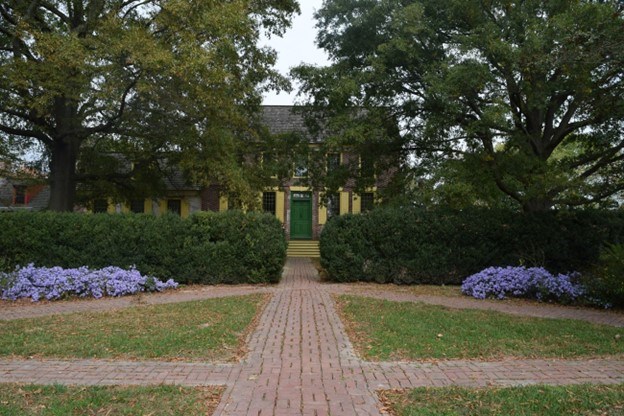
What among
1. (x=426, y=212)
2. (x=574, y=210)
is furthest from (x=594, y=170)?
(x=426, y=212)

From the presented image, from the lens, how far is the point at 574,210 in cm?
1280

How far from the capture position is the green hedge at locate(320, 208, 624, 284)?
12.9 meters

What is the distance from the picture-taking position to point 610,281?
9.41 m

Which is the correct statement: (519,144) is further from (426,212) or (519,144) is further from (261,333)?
(261,333)

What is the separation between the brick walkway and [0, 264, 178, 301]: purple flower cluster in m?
5.35

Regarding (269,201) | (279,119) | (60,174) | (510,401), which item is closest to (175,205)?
(269,201)

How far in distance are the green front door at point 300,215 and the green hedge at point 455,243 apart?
13.7 meters

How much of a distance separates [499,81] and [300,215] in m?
16.8

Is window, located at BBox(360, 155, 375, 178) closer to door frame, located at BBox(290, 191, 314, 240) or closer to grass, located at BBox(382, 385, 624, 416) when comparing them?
door frame, located at BBox(290, 191, 314, 240)

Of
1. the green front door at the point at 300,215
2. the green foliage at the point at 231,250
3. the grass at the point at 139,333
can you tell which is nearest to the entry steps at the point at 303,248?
the green front door at the point at 300,215

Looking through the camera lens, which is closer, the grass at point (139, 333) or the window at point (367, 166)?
the grass at point (139, 333)

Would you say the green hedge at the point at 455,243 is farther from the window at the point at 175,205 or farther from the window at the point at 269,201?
the window at the point at 175,205

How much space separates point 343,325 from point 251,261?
5282mm

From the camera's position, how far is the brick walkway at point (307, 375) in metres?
4.31
